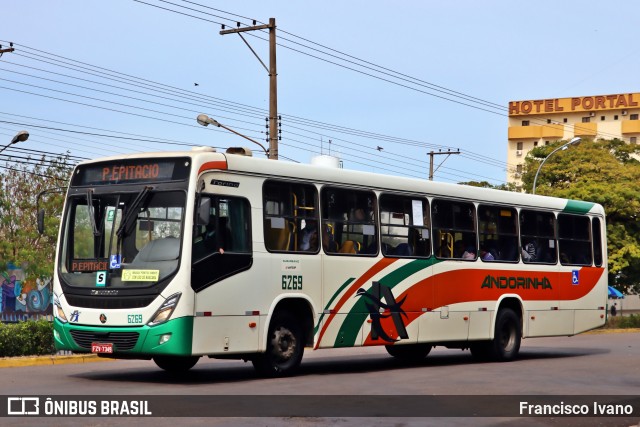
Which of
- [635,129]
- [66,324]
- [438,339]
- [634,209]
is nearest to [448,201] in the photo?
[438,339]

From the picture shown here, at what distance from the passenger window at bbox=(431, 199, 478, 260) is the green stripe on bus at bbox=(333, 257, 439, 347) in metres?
0.90

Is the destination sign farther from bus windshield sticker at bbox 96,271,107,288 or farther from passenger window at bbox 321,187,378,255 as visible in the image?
passenger window at bbox 321,187,378,255

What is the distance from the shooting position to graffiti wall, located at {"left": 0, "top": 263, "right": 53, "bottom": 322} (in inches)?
2035

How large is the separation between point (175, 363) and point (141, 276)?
2.24 metres

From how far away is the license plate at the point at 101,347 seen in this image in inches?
560

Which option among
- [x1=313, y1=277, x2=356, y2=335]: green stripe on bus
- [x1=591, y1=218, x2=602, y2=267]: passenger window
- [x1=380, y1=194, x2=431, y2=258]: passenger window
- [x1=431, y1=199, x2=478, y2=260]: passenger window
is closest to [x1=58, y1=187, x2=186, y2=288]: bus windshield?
[x1=313, y1=277, x2=356, y2=335]: green stripe on bus

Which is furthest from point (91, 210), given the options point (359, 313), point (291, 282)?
point (359, 313)

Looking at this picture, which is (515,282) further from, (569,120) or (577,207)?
(569,120)

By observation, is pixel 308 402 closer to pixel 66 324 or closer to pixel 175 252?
pixel 175 252

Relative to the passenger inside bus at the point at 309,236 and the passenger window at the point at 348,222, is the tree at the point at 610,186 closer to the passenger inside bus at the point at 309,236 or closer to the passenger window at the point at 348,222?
the passenger window at the point at 348,222

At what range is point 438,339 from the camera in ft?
61.4

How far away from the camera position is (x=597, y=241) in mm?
23609

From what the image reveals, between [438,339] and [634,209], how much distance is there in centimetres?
3188

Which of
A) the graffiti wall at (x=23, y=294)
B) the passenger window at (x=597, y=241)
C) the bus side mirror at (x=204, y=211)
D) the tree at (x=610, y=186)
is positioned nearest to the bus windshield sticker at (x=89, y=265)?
the bus side mirror at (x=204, y=211)
